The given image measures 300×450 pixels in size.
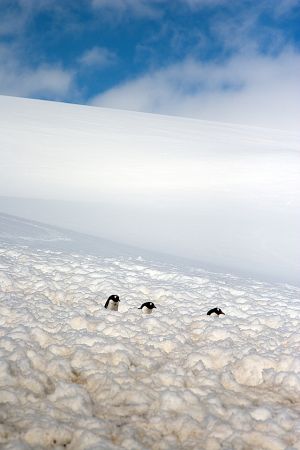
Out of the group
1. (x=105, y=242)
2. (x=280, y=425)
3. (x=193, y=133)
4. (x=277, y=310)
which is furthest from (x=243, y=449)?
(x=193, y=133)

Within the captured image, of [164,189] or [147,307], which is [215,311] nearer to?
[147,307]

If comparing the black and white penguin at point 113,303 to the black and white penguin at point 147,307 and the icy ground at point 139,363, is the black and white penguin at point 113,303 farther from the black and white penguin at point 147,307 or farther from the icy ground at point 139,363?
the black and white penguin at point 147,307

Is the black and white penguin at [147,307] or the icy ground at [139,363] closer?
the icy ground at [139,363]

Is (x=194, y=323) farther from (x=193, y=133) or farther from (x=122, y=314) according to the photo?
(x=193, y=133)

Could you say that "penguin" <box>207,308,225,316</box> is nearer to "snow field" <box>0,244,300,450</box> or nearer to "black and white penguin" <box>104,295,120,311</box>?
"snow field" <box>0,244,300,450</box>

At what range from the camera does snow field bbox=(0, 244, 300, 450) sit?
2.18 metres

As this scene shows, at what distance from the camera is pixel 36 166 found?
995 centimetres

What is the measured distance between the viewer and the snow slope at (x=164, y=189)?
6.68 meters

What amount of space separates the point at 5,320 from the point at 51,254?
187cm

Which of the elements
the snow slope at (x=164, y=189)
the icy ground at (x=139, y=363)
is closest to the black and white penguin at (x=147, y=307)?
the icy ground at (x=139, y=363)

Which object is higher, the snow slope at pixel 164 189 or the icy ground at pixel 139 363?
the snow slope at pixel 164 189

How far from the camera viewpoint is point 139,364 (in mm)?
2898

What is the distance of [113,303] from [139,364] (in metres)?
0.97

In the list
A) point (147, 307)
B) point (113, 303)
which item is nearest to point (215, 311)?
point (147, 307)
